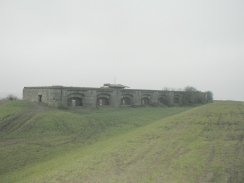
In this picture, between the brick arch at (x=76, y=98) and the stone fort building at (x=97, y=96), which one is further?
the brick arch at (x=76, y=98)

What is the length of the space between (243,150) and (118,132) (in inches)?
336

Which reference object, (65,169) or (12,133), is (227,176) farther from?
(12,133)

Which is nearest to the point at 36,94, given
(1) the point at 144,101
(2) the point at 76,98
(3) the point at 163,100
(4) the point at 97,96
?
(2) the point at 76,98

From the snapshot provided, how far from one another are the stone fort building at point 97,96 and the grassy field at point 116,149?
459cm

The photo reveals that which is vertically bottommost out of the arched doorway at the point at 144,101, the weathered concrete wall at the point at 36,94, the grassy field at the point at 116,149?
the grassy field at the point at 116,149

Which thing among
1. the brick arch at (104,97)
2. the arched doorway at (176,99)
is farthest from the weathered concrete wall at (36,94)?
the arched doorway at (176,99)

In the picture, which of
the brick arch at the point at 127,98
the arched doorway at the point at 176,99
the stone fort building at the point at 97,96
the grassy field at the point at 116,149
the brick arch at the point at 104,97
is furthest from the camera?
the arched doorway at the point at 176,99

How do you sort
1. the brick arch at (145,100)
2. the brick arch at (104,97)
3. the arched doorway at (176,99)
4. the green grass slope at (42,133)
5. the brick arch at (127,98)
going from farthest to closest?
the arched doorway at (176,99), the brick arch at (145,100), the brick arch at (127,98), the brick arch at (104,97), the green grass slope at (42,133)

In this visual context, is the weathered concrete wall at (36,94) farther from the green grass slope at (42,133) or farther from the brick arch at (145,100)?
the brick arch at (145,100)

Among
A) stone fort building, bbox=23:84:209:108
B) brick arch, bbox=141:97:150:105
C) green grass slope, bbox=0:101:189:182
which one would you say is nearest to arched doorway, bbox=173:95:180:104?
stone fort building, bbox=23:84:209:108

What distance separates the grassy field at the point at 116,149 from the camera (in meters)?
7.51

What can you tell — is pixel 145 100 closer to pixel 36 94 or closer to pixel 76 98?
pixel 76 98

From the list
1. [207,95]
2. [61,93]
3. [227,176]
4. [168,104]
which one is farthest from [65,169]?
[207,95]

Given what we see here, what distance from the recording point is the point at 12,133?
43.7 ft
